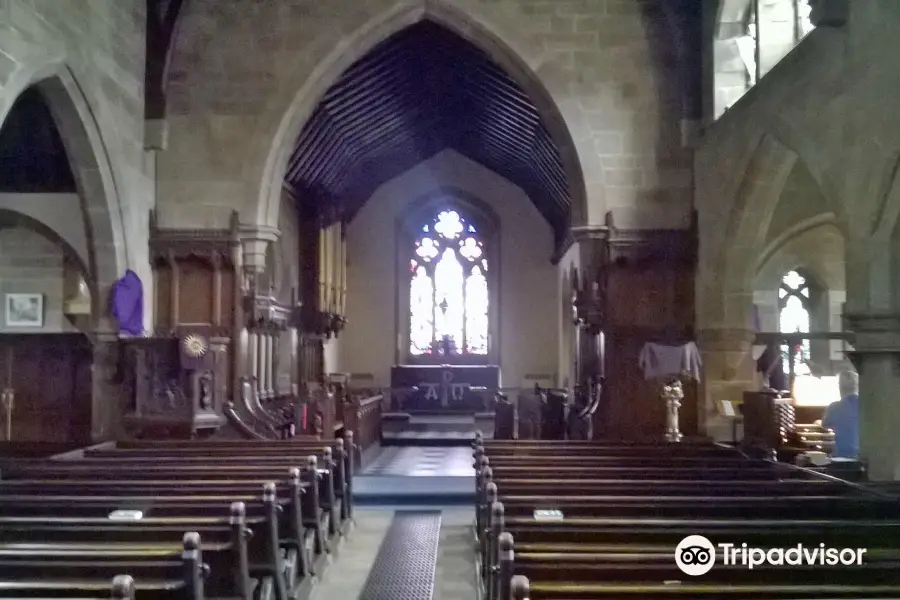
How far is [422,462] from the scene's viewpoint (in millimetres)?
10977

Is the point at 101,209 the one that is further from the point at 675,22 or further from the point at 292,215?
the point at 675,22

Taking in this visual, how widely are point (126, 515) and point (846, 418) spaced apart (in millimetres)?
4709

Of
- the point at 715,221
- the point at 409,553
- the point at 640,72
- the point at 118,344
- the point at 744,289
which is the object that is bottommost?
the point at 409,553

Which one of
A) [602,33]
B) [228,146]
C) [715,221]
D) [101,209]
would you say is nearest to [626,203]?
[715,221]

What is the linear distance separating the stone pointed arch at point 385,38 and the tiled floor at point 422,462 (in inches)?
120

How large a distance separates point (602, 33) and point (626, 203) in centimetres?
182

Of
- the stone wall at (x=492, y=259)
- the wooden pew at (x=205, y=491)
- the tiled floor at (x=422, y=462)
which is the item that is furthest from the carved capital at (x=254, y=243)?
the stone wall at (x=492, y=259)

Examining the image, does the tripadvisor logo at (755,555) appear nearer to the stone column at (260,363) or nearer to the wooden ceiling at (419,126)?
the wooden ceiling at (419,126)

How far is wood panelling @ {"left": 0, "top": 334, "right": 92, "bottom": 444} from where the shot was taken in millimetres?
9578

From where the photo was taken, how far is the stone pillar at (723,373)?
8883 millimetres

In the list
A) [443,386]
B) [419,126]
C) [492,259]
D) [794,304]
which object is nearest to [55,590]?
[794,304]

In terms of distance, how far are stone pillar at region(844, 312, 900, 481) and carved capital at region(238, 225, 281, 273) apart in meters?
5.92

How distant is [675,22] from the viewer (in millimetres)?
9188

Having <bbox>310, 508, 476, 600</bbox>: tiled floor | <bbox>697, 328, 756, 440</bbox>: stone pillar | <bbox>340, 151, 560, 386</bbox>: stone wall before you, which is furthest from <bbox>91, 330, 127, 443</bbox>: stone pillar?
<bbox>340, 151, 560, 386</bbox>: stone wall
